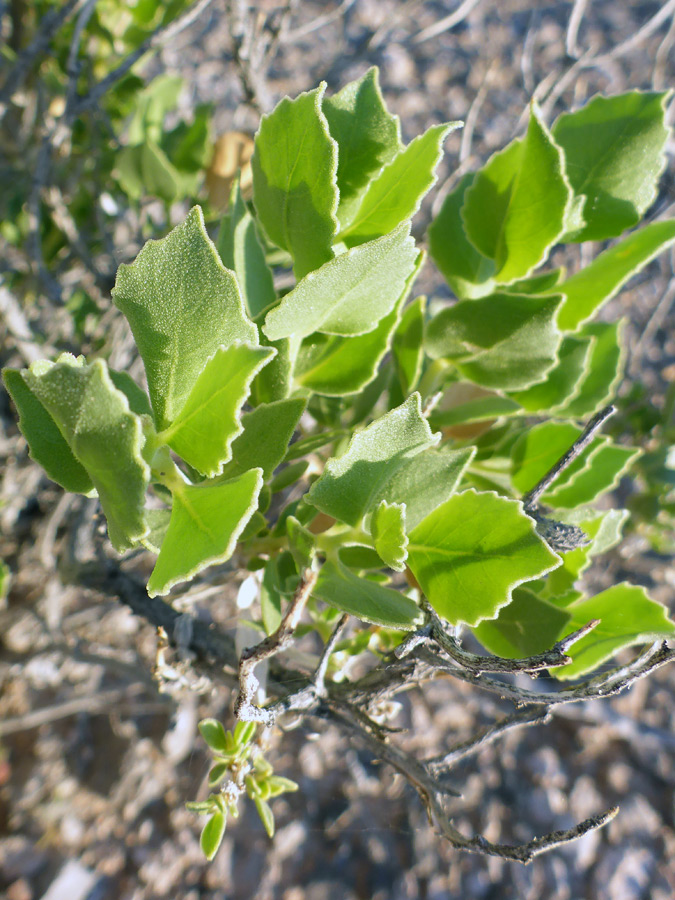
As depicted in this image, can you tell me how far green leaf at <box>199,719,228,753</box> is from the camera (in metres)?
0.50

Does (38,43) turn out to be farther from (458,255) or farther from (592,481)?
(592,481)

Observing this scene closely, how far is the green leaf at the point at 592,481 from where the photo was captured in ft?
1.98

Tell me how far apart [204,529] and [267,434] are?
0.28 feet

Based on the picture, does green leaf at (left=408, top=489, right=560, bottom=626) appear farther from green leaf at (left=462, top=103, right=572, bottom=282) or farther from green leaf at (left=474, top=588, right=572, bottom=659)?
green leaf at (left=462, top=103, right=572, bottom=282)

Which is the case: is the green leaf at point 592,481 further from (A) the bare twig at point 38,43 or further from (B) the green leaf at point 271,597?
(A) the bare twig at point 38,43

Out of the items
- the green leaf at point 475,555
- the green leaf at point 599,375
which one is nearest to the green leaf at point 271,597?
the green leaf at point 475,555

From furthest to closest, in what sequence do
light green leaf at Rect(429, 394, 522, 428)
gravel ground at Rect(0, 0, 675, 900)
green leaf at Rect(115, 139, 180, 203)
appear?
gravel ground at Rect(0, 0, 675, 900) < green leaf at Rect(115, 139, 180, 203) < light green leaf at Rect(429, 394, 522, 428)

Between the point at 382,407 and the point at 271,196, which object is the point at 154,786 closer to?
the point at 382,407

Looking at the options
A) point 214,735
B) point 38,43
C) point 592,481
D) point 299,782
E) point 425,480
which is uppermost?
point 38,43

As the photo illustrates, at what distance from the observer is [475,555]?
0.41 m

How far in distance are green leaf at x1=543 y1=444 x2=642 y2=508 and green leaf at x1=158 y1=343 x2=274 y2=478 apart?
346 millimetres

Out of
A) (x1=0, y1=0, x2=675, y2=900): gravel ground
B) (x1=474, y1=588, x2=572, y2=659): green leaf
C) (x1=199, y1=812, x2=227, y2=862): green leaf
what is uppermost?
(x1=199, y1=812, x2=227, y2=862): green leaf

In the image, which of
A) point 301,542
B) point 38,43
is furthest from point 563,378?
point 38,43

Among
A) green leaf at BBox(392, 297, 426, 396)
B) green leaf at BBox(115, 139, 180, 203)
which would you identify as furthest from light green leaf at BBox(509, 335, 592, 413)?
green leaf at BBox(115, 139, 180, 203)
